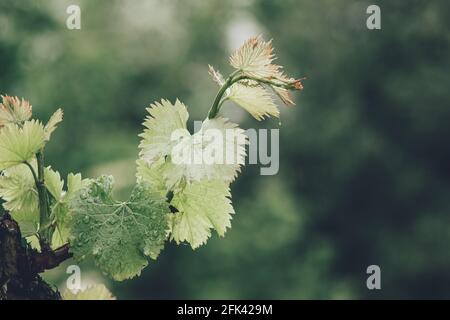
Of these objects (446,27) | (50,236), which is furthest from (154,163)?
(446,27)

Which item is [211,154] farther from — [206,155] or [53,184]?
[53,184]

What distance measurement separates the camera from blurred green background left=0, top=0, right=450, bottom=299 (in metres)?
5.32

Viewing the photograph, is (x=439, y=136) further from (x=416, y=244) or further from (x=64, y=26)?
(x=64, y=26)

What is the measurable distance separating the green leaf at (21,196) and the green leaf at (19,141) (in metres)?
0.03

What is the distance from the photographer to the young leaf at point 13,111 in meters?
0.46

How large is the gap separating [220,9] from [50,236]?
5.38m

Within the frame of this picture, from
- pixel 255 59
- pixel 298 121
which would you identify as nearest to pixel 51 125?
pixel 255 59

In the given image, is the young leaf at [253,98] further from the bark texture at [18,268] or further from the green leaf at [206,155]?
the bark texture at [18,268]

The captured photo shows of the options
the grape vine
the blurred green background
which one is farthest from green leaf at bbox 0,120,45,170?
the blurred green background

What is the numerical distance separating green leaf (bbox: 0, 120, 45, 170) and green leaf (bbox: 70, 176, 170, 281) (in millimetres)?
40

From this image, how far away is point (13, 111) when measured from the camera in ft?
1.51

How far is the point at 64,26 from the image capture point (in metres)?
5.45
